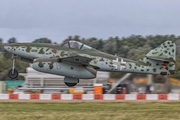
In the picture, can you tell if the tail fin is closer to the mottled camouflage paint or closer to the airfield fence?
the mottled camouflage paint

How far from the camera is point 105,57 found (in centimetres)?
1948

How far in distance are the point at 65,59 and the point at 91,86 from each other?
32.7 ft

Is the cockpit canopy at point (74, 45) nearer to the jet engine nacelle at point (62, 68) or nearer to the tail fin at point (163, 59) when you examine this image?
the jet engine nacelle at point (62, 68)

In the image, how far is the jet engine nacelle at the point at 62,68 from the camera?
18188mm

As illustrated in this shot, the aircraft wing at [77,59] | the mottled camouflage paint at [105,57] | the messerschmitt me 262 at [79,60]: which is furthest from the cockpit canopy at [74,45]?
the aircraft wing at [77,59]

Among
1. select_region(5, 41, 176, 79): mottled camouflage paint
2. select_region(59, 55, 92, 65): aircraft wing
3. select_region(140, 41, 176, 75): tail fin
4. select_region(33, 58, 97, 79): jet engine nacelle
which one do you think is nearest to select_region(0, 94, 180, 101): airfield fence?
select_region(33, 58, 97, 79): jet engine nacelle

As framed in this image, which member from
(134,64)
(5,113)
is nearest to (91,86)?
(134,64)

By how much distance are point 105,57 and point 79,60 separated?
1.65m

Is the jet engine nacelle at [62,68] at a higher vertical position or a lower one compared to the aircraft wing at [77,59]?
lower

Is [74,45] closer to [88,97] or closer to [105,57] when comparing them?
[105,57]

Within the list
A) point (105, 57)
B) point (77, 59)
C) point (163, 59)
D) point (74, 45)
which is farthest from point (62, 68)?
point (163, 59)

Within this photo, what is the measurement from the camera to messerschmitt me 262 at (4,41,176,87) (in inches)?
726

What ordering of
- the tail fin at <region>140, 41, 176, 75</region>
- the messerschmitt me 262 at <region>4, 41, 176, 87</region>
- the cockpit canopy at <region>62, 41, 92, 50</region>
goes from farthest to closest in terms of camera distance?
the tail fin at <region>140, 41, 176, 75</region>
the cockpit canopy at <region>62, 41, 92, 50</region>
the messerschmitt me 262 at <region>4, 41, 176, 87</region>

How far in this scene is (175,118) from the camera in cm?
1184
